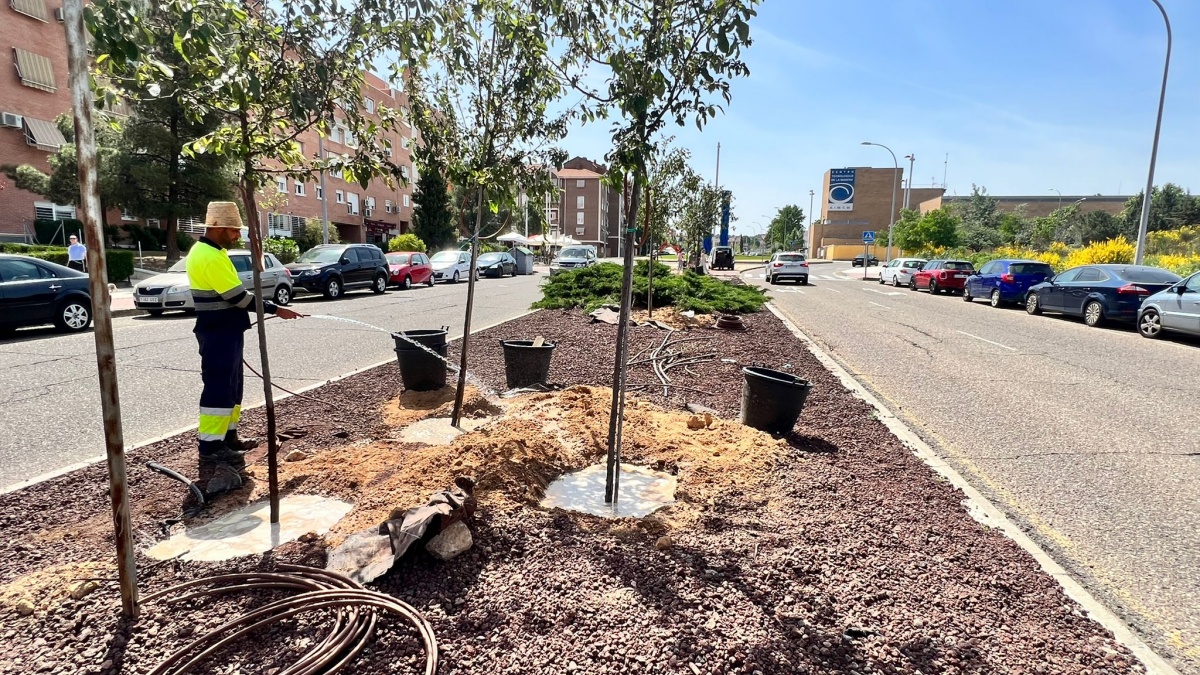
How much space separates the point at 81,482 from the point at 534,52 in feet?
13.9

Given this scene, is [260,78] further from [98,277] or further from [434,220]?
[434,220]

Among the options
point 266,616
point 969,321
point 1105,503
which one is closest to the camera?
point 266,616

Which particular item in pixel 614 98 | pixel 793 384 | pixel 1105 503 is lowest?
pixel 1105 503

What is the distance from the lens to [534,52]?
14.5ft

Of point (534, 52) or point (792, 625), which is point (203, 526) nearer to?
point (792, 625)

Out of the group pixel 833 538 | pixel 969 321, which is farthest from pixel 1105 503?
pixel 969 321

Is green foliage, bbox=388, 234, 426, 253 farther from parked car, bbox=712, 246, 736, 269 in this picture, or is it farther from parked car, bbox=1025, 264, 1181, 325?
parked car, bbox=1025, 264, 1181, 325

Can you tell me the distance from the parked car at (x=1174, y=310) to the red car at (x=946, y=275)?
1191cm

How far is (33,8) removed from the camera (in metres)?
24.2

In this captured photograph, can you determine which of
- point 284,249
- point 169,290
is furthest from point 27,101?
point 169,290

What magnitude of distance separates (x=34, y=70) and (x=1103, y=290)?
3801cm

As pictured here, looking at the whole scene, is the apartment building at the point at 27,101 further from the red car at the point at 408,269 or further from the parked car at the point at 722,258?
the parked car at the point at 722,258

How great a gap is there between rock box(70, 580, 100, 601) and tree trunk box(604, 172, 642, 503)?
2520 millimetres

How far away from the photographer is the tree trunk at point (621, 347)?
347 cm
